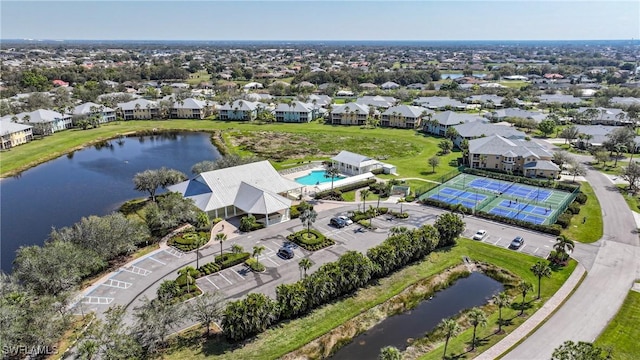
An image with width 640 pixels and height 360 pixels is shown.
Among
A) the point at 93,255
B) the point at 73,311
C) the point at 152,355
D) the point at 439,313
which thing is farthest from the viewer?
the point at 93,255

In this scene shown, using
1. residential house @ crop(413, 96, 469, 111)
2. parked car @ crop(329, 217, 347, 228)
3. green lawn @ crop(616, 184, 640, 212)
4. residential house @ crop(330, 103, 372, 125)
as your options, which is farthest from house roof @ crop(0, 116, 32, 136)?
green lawn @ crop(616, 184, 640, 212)

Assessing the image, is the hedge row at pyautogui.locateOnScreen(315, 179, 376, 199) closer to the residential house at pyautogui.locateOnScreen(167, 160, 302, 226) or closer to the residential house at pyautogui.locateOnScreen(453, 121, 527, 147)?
the residential house at pyautogui.locateOnScreen(167, 160, 302, 226)

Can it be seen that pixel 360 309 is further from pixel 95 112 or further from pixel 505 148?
pixel 95 112

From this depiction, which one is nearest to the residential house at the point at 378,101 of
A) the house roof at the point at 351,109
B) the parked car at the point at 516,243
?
the house roof at the point at 351,109

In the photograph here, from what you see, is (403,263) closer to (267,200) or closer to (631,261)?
(267,200)

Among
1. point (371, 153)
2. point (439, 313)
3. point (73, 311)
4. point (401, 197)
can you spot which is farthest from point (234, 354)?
point (371, 153)

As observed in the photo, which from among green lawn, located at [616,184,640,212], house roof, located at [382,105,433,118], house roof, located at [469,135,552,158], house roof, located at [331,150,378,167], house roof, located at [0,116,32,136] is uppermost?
house roof, located at [382,105,433,118]

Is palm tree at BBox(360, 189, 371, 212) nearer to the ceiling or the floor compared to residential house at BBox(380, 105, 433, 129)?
nearer to the floor
